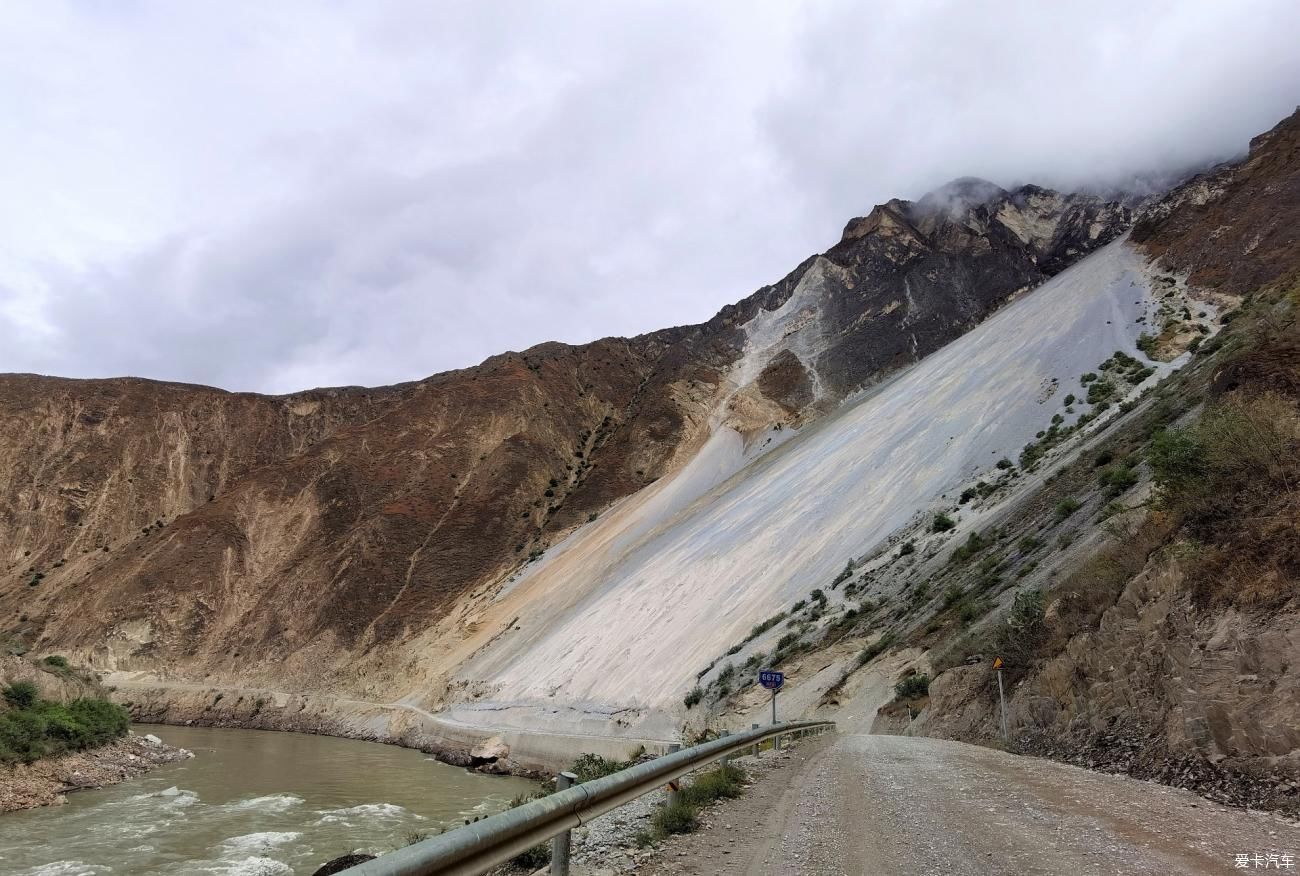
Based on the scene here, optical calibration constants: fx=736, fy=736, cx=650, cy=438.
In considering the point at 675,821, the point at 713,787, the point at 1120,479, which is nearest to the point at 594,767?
the point at 713,787

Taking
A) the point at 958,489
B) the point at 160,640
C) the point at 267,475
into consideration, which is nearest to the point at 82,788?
the point at 958,489

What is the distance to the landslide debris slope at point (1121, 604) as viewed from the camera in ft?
24.0

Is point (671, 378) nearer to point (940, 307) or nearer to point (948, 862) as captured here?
point (940, 307)

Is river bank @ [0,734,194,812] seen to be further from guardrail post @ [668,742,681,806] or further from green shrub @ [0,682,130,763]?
guardrail post @ [668,742,681,806]

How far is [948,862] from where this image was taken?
504 cm

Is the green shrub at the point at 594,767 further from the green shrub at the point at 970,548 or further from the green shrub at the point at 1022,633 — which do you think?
the green shrub at the point at 970,548

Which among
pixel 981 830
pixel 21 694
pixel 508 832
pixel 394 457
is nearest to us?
pixel 508 832

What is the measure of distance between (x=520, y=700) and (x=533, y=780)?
6.55 m

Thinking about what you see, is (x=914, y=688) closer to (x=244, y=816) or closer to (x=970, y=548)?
(x=970, y=548)

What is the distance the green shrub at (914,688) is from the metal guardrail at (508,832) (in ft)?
46.5

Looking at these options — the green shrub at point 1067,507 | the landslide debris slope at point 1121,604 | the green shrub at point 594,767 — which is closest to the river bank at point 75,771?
the green shrub at point 594,767

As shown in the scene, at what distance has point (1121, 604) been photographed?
1022cm

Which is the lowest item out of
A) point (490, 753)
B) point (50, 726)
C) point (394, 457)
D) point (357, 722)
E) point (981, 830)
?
point (490, 753)

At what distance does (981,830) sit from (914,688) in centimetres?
1334
